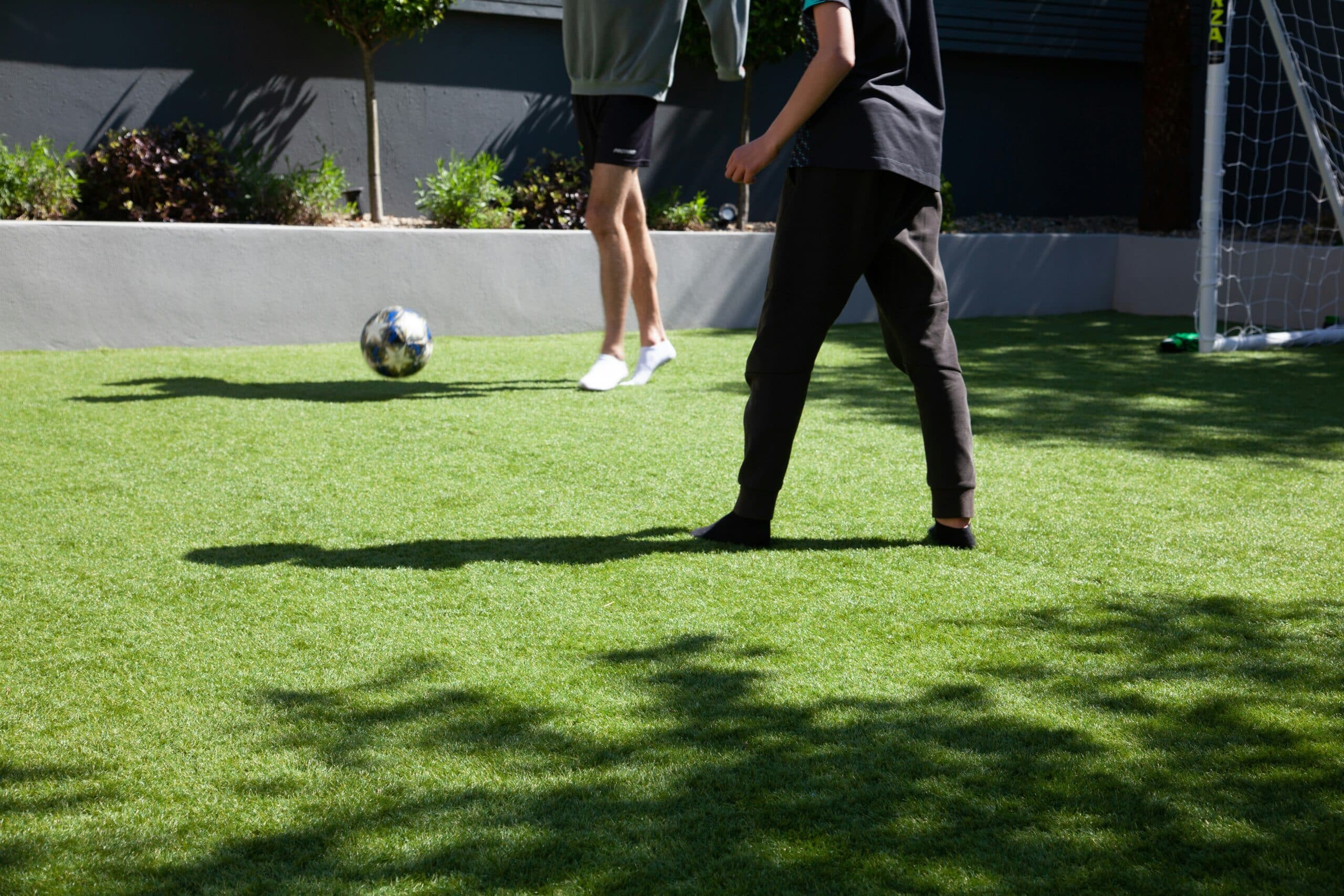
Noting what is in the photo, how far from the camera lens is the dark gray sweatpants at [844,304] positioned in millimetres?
3096

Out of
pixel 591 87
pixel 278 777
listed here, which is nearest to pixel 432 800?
pixel 278 777

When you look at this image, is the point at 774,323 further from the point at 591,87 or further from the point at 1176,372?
the point at 1176,372

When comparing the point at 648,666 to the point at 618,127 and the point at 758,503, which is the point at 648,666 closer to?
the point at 758,503

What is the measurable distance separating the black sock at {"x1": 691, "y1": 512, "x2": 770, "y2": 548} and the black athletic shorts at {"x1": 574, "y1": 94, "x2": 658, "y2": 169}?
115 inches

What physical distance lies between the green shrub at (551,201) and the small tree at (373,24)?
1.04 m

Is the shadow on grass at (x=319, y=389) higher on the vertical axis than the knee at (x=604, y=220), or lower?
lower

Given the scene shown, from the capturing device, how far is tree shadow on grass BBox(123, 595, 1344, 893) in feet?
5.56

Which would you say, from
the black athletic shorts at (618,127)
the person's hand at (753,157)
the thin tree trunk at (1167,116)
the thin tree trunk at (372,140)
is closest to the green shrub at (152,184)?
the thin tree trunk at (372,140)

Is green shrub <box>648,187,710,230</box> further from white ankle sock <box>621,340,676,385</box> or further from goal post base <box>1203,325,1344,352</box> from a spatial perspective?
goal post base <box>1203,325,1344,352</box>

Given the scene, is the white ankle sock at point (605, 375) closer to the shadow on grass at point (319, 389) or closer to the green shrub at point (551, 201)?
the shadow on grass at point (319, 389)

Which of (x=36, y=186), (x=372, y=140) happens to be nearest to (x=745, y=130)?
(x=372, y=140)

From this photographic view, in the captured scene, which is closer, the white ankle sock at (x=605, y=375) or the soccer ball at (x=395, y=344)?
the soccer ball at (x=395, y=344)

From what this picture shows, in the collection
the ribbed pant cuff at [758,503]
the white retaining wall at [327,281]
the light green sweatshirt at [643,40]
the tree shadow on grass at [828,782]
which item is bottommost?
the tree shadow on grass at [828,782]

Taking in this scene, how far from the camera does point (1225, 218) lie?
473 inches
